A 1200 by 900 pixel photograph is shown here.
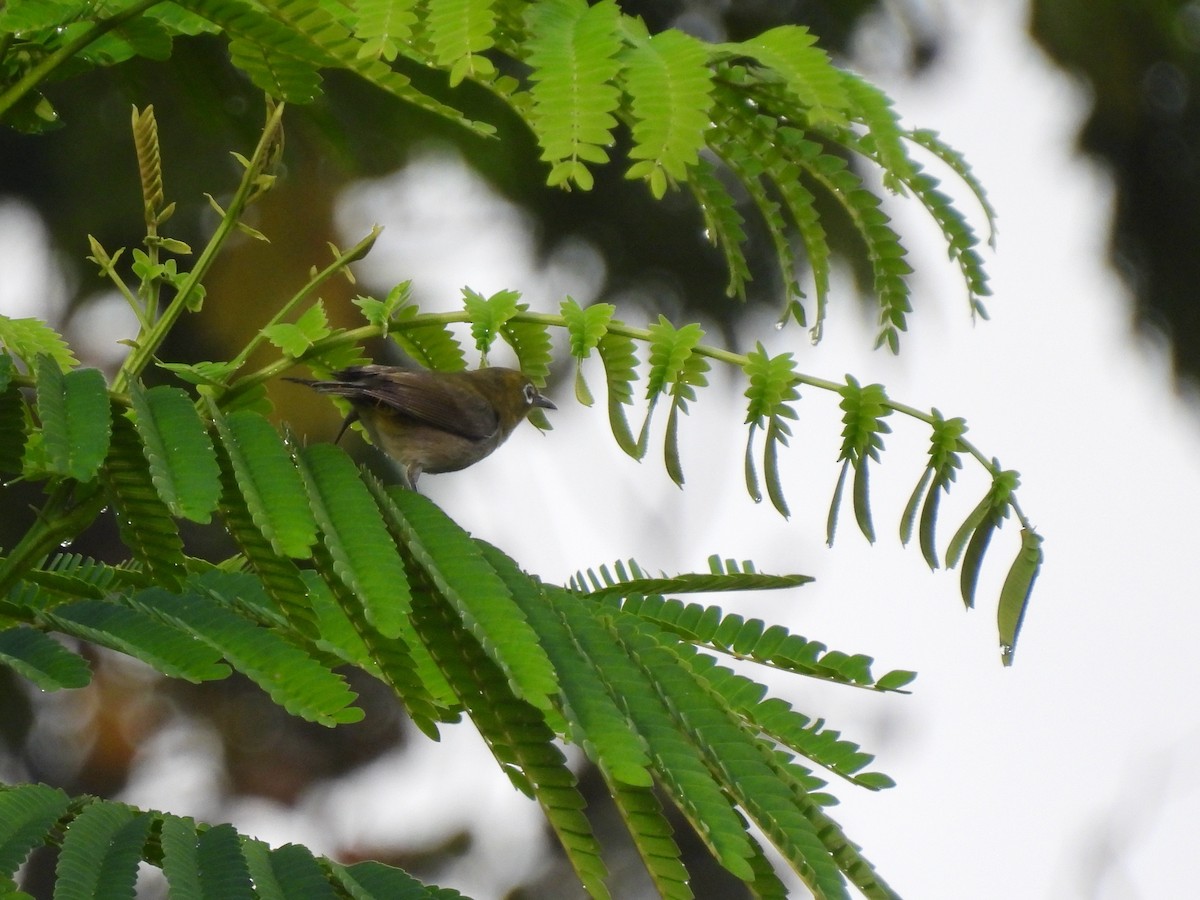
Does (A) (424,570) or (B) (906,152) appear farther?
(B) (906,152)

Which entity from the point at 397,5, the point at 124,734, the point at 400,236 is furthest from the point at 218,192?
the point at 397,5

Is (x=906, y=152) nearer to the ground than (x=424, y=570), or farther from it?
farther from it

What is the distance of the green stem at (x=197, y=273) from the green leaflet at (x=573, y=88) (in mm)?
502

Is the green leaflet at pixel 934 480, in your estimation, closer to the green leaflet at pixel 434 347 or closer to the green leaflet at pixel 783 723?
the green leaflet at pixel 783 723

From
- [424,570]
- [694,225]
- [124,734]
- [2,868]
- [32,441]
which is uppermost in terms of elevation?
[694,225]

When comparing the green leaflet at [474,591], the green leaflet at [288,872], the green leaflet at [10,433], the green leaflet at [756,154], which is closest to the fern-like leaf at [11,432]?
the green leaflet at [10,433]

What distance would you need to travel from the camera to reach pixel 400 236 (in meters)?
5.00

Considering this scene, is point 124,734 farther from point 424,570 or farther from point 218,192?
point 424,570

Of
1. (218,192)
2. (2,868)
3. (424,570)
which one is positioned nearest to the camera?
(2,868)

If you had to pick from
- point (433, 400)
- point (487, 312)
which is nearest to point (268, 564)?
point (487, 312)

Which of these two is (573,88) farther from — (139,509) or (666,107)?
(139,509)

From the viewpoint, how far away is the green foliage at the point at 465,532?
1518 millimetres

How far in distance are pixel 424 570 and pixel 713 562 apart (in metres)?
0.73

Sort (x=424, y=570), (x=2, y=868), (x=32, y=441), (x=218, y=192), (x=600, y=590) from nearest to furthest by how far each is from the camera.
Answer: (x=2, y=868) → (x=424, y=570) → (x=32, y=441) → (x=600, y=590) → (x=218, y=192)
